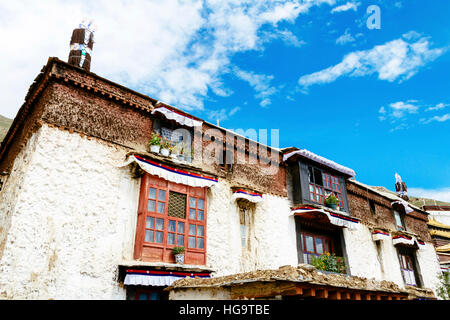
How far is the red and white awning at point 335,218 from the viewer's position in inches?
558

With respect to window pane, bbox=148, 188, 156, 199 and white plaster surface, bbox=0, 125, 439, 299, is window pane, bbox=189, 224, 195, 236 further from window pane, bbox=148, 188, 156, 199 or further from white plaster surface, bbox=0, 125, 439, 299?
window pane, bbox=148, 188, 156, 199

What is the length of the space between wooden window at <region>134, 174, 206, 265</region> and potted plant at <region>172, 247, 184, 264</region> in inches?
4.7

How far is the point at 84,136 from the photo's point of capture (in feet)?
31.6

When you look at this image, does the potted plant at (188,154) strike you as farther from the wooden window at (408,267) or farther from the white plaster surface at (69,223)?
the wooden window at (408,267)

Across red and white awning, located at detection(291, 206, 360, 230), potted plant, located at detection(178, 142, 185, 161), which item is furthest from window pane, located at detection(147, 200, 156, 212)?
red and white awning, located at detection(291, 206, 360, 230)

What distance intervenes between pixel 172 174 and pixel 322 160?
8.30m

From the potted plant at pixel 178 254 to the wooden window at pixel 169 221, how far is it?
12 centimetres

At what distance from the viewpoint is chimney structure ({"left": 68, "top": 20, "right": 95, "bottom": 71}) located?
11305 mm

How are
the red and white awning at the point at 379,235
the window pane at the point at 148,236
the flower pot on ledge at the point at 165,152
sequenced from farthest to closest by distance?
the red and white awning at the point at 379,235 < the flower pot on ledge at the point at 165,152 < the window pane at the point at 148,236

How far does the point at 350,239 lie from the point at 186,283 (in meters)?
11.1

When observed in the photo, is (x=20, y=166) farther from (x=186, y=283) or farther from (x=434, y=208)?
(x=434, y=208)

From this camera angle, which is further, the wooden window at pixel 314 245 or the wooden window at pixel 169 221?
the wooden window at pixel 314 245

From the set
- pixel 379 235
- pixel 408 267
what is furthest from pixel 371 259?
pixel 408 267

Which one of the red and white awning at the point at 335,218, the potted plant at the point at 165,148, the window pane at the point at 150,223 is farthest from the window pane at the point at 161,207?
the red and white awning at the point at 335,218
